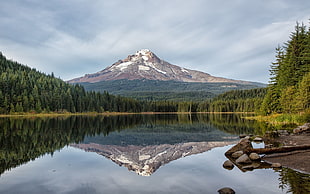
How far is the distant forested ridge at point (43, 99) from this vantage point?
334 ft

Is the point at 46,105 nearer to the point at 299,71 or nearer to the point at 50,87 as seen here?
the point at 50,87

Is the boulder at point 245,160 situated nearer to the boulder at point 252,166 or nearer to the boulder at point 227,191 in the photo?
the boulder at point 252,166

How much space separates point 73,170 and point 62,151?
675cm

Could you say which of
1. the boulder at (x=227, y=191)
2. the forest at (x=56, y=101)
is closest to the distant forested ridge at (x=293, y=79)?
the boulder at (x=227, y=191)

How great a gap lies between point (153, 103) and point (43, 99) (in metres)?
87.9

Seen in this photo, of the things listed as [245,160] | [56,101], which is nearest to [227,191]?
[245,160]

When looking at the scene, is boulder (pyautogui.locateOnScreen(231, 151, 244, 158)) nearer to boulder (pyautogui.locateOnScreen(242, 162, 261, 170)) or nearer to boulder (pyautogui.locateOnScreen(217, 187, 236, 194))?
boulder (pyautogui.locateOnScreen(242, 162, 261, 170))

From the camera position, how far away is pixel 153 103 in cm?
18462

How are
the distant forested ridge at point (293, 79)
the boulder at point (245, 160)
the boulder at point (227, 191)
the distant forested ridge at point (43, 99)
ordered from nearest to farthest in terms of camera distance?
the boulder at point (227, 191) < the boulder at point (245, 160) < the distant forested ridge at point (293, 79) < the distant forested ridge at point (43, 99)

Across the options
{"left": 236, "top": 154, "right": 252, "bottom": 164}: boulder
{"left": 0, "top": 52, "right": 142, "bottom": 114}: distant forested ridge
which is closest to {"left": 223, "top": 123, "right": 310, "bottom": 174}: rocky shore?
{"left": 236, "top": 154, "right": 252, "bottom": 164}: boulder

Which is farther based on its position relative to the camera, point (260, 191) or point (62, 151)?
point (62, 151)

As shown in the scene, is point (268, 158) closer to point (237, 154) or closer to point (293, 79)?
point (237, 154)

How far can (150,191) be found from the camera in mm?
9953

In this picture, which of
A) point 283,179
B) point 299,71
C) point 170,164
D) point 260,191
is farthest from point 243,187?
point 299,71
